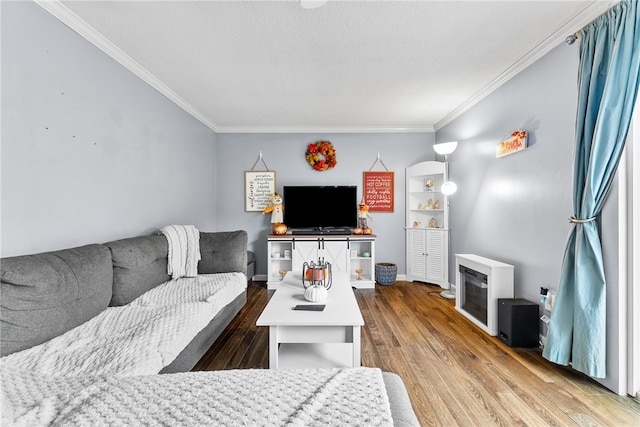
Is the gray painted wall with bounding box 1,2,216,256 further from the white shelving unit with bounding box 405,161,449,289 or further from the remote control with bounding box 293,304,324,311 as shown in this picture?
the white shelving unit with bounding box 405,161,449,289

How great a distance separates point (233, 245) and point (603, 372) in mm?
3085

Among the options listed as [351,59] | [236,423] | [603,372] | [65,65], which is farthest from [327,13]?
[603,372]

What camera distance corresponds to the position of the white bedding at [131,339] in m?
1.26

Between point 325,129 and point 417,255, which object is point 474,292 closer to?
point 417,255

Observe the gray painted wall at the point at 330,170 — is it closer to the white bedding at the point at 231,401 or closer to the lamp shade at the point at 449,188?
the lamp shade at the point at 449,188

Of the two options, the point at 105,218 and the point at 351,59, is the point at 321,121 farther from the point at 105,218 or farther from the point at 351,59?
the point at 105,218

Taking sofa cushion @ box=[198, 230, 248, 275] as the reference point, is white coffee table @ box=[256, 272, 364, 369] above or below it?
→ below

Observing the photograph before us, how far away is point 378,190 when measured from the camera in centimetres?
459

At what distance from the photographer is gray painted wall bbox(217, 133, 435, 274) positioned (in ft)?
15.1

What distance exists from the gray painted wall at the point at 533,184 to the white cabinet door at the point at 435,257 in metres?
0.63

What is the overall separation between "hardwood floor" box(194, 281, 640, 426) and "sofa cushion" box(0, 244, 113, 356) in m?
0.88

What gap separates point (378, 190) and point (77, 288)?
3.86m

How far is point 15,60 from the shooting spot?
5.24ft

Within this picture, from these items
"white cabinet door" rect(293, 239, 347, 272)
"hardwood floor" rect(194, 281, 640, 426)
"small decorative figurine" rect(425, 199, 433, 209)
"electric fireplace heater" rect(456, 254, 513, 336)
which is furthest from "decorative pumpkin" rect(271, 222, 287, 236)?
"electric fireplace heater" rect(456, 254, 513, 336)
